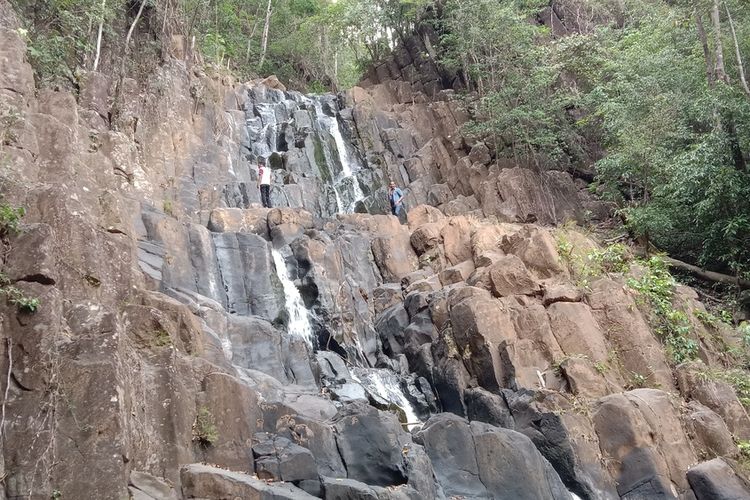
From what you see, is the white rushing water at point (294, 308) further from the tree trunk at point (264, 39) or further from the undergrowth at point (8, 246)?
the tree trunk at point (264, 39)

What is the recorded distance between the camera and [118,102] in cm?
1955

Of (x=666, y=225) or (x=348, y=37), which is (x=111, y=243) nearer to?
(x=666, y=225)

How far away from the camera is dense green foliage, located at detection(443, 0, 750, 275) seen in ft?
61.5

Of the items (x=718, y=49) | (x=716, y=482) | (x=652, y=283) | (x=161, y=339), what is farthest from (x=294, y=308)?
(x=718, y=49)

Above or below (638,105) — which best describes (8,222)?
below

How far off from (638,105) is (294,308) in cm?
1434

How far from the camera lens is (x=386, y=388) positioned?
1639cm

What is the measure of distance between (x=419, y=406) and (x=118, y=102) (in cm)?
1320

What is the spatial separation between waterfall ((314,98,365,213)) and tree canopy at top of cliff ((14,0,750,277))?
243 inches

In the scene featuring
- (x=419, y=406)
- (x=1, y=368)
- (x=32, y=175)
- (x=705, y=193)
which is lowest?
(x=419, y=406)

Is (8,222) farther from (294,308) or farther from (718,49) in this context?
(718,49)

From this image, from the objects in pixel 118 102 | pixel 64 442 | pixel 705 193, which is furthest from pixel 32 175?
pixel 705 193

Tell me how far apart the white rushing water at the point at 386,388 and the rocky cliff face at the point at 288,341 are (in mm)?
73

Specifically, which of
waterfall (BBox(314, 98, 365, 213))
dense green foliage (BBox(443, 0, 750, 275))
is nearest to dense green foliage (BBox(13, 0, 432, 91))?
dense green foliage (BBox(443, 0, 750, 275))
